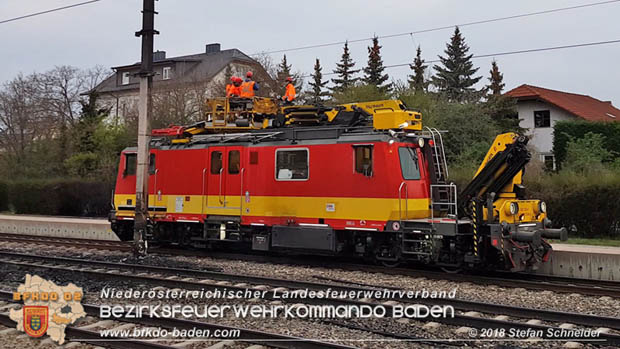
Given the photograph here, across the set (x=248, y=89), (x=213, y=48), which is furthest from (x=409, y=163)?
(x=213, y=48)

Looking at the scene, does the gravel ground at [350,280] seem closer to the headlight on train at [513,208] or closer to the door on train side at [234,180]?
the door on train side at [234,180]

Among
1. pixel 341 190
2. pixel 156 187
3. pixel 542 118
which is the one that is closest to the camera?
pixel 341 190

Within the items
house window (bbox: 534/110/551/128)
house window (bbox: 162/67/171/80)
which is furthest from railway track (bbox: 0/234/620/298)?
house window (bbox: 162/67/171/80)

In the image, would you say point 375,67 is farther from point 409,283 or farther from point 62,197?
point 409,283

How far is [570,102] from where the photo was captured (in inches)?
1502

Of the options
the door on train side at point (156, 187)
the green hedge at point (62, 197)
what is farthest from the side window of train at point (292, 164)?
the green hedge at point (62, 197)

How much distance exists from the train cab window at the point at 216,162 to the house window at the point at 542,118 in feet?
90.6

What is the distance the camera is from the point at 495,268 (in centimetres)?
1198

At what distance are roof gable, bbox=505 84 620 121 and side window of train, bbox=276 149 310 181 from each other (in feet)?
81.4

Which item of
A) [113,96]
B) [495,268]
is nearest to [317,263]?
[495,268]

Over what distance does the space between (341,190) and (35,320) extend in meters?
7.06

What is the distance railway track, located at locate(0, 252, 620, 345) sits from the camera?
25.0 ft

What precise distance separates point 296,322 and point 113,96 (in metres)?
43.8

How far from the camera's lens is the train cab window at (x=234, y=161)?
14.1m
